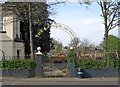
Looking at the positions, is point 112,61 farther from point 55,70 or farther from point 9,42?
point 9,42

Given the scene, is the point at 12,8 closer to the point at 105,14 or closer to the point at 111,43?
the point at 105,14

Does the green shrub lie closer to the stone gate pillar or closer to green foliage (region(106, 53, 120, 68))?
green foliage (region(106, 53, 120, 68))

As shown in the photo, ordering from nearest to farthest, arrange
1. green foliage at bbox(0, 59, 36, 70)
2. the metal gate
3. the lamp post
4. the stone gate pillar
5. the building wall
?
1. the lamp post
2. the stone gate pillar
3. green foliage at bbox(0, 59, 36, 70)
4. the metal gate
5. the building wall

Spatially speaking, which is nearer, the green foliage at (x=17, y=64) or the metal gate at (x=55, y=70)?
the green foliage at (x=17, y=64)

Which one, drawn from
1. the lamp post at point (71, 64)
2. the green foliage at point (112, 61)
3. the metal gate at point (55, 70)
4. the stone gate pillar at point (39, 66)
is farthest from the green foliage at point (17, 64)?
the green foliage at point (112, 61)

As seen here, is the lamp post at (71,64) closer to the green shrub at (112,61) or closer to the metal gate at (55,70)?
the metal gate at (55,70)

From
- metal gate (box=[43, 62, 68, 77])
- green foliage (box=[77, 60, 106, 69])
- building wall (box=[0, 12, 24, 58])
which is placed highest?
building wall (box=[0, 12, 24, 58])

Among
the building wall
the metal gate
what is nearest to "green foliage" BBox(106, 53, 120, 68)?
the metal gate

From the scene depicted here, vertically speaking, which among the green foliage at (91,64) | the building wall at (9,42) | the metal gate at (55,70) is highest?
the building wall at (9,42)

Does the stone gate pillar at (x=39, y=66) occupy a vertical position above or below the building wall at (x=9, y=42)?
below

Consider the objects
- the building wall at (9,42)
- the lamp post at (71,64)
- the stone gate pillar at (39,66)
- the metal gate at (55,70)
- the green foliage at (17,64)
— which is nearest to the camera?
the lamp post at (71,64)

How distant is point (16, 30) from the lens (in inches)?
1886

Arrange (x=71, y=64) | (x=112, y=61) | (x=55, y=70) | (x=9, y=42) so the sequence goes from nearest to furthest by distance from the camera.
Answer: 1. (x=71, y=64)
2. (x=112, y=61)
3. (x=55, y=70)
4. (x=9, y=42)

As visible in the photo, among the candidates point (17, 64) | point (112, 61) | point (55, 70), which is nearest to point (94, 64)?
point (112, 61)
